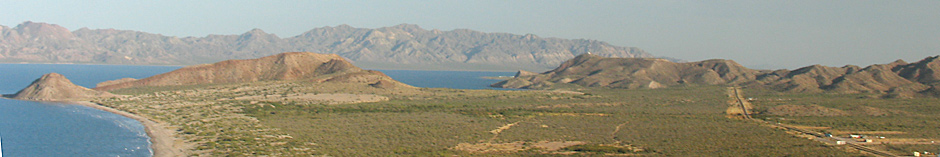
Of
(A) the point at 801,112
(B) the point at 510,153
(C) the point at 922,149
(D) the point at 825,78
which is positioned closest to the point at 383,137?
(B) the point at 510,153

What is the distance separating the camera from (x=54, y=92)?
411 feet

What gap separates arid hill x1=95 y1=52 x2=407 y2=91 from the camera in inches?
6078

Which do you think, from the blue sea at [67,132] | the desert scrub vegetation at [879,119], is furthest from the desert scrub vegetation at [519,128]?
the blue sea at [67,132]

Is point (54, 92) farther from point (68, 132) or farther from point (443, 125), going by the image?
point (443, 125)

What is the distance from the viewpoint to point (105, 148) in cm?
7000

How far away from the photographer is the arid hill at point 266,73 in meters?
154

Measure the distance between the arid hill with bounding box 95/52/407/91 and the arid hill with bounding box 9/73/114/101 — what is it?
44.7 ft

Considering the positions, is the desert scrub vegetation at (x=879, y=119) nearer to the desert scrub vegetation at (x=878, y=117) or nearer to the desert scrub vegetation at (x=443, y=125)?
the desert scrub vegetation at (x=878, y=117)

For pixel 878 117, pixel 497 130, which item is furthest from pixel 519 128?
pixel 878 117

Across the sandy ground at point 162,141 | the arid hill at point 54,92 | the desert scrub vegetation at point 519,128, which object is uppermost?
the arid hill at point 54,92

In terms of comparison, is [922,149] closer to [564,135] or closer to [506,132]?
[564,135]

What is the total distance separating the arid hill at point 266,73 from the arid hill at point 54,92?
13.6 metres

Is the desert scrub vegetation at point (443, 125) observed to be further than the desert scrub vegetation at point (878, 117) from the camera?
No

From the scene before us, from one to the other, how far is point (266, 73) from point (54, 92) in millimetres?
53144
